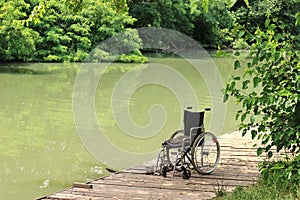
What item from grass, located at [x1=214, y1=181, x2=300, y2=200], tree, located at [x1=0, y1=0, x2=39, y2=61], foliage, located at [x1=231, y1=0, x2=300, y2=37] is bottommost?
grass, located at [x1=214, y1=181, x2=300, y2=200]

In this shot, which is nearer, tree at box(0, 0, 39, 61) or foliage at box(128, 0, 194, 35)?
tree at box(0, 0, 39, 61)

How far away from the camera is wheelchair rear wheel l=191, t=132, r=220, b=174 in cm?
522

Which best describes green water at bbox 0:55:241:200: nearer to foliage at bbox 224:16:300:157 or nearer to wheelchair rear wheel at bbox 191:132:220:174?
wheelchair rear wheel at bbox 191:132:220:174

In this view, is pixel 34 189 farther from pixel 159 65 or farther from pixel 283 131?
pixel 159 65

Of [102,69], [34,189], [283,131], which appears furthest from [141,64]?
[283,131]

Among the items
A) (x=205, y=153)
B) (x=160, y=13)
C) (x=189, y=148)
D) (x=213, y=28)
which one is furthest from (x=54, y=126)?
(x=213, y=28)

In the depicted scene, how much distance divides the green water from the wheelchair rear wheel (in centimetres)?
120

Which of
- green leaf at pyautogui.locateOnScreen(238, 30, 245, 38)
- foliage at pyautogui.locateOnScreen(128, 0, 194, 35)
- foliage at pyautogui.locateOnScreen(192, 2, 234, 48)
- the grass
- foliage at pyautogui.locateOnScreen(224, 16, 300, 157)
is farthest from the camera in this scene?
foliage at pyautogui.locateOnScreen(192, 2, 234, 48)

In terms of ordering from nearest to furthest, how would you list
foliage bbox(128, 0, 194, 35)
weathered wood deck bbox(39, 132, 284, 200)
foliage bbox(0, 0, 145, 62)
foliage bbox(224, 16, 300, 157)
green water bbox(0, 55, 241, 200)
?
foliage bbox(224, 16, 300, 157), weathered wood deck bbox(39, 132, 284, 200), green water bbox(0, 55, 241, 200), foliage bbox(0, 0, 145, 62), foliage bbox(128, 0, 194, 35)

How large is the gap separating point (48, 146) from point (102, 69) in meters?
10.8

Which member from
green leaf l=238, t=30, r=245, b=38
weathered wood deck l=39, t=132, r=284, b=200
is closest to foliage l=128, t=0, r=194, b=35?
weathered wood deck l=39, t=132, r=284, b=200

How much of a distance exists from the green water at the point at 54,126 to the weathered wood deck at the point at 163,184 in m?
0.86

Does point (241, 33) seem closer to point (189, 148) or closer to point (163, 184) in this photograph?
point (189, 148)

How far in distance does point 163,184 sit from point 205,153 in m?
0.67
